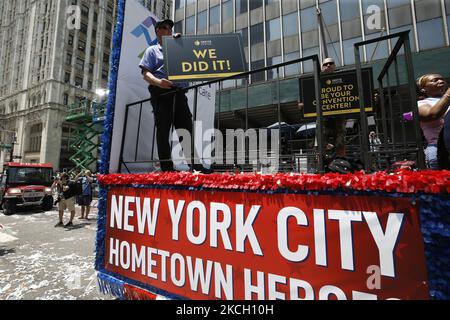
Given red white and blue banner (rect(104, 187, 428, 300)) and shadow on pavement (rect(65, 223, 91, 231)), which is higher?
red white and blue banner (rect(104, 187, 428, 300))

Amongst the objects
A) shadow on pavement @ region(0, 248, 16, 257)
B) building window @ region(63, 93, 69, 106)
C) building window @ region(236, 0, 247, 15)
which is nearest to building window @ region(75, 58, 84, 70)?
building window @ region(63, 93, 69, 106)

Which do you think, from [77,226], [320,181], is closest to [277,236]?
[320,181]

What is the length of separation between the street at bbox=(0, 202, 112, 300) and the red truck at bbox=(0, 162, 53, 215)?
3051 mm

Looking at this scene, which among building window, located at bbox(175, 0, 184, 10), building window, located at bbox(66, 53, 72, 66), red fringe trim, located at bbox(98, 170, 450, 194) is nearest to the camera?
red fringe trim, located at bbox(98, 170, 450, 194)

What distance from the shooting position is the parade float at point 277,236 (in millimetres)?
1412

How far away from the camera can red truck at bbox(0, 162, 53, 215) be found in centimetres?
1117

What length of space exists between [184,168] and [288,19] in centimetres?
1979

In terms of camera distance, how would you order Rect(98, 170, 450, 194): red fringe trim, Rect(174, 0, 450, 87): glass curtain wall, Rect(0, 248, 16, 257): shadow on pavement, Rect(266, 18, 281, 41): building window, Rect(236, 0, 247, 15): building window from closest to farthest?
Rect(98, 170, 450, 194): red fringe trim, Rect(0, 248, 16, 257): shadow on pavement, Rect(174, 0, 450, 87): glass curtain wall, Rect(266, 18, 281, 41): building window, Rect(236, 0, 247, 15): building window

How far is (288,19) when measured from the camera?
19203 mm

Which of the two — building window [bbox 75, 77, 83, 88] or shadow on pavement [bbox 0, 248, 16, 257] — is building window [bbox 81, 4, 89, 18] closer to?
building window [bbox 75, 77, 83, 88]

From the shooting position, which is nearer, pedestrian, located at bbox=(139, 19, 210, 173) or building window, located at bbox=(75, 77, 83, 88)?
pedestrian, located at bbox=(139, 19, 210, 173)

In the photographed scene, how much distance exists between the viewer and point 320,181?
1667mm

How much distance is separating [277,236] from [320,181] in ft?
1.65
